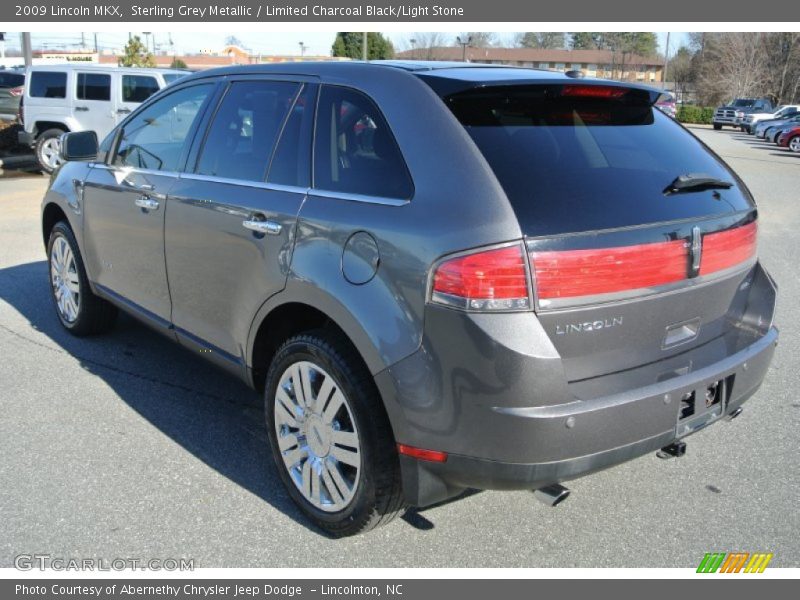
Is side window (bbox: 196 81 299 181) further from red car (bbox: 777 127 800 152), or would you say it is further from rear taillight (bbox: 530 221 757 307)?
red car (bbox: 777 127 800 152)

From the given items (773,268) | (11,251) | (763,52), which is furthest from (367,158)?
(763,52)

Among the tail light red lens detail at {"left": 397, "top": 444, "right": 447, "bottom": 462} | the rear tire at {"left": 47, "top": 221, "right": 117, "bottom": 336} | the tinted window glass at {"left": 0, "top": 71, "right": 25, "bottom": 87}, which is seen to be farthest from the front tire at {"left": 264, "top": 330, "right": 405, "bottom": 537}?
the tinted window glass at {"left": 0, "top": 71, "right": 25, "bottom": 87}

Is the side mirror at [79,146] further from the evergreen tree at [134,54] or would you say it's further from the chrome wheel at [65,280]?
the evergreen tree at [134,54]

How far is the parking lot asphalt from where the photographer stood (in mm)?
2912

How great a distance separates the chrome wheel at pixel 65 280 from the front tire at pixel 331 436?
2.63 meters

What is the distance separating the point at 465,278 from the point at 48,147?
1478cm

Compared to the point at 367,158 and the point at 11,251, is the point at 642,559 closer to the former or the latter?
the point at 367,158

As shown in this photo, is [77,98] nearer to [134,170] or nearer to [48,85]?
[48,85]

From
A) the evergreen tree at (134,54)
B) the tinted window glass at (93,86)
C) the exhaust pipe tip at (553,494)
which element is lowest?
the exhaust pipe tip at (553,494)

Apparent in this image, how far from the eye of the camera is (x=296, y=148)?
3156mm

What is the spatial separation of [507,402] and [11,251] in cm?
753

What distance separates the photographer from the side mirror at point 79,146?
479cm

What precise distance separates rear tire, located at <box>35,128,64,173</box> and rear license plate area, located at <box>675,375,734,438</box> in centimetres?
1471

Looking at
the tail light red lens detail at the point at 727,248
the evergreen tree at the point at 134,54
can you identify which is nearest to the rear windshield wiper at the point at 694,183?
the tail light red lens detail at the point at 727,248
